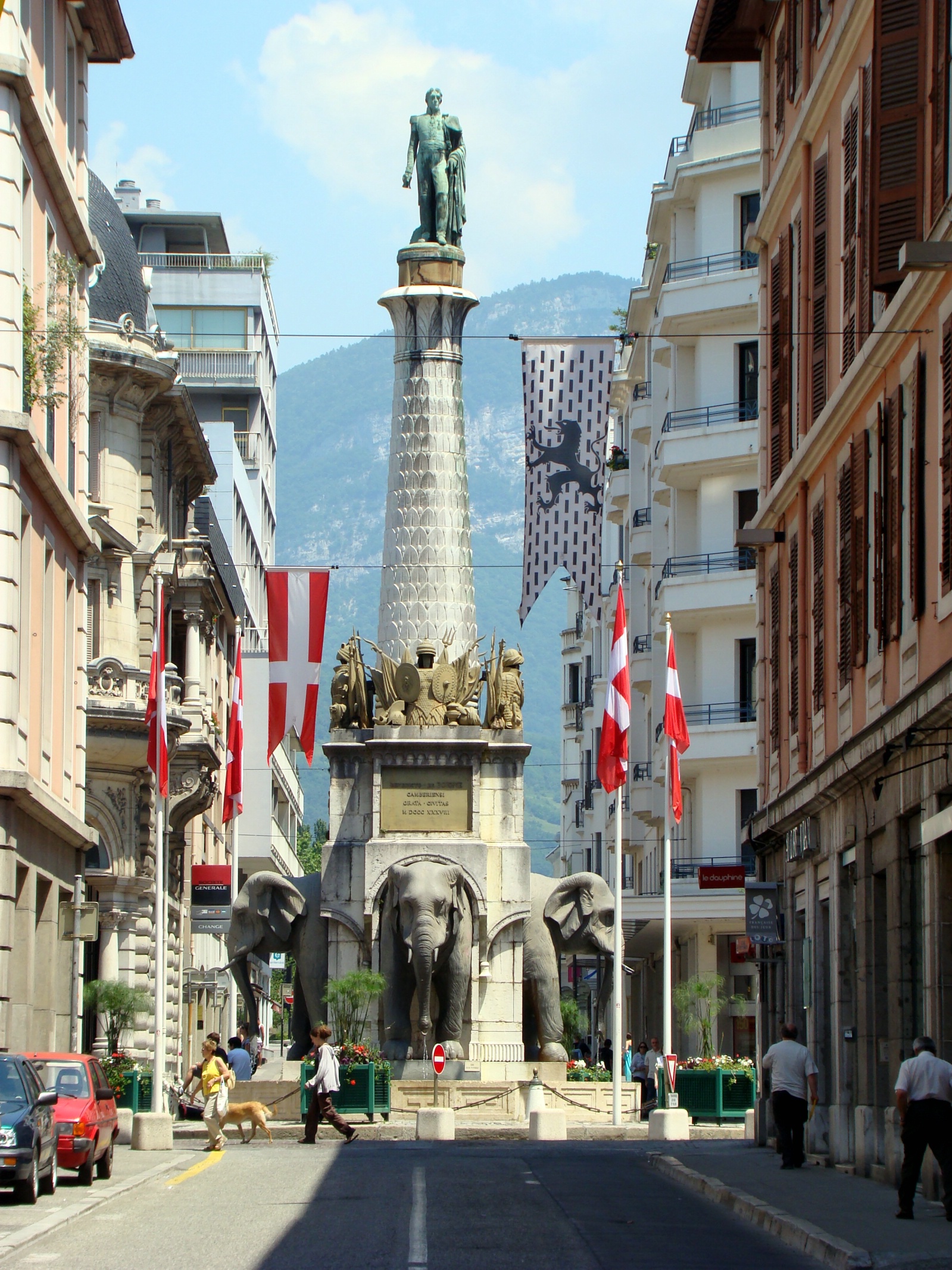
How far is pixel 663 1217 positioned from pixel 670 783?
20.3 m

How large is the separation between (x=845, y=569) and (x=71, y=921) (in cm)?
1244

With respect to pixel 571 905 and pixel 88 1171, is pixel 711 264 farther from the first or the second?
pixel 88 1171

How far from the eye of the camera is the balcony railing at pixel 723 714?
186ft

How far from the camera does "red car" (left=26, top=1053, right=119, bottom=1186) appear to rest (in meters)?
24.8

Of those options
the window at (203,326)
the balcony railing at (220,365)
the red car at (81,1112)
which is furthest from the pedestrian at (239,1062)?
the window at (203,326)

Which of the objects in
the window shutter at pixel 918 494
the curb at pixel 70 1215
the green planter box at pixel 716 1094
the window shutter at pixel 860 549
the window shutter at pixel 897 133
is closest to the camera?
the curb at pixel 70 1215

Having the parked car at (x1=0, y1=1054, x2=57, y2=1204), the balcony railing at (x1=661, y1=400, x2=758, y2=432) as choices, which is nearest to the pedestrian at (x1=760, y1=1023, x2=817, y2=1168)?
the parked car at (x1=0, y1=1054, x2=57, y2=1204)

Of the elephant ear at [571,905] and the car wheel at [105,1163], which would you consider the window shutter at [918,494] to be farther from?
the elephant ear at [571,905]

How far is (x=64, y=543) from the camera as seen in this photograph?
114 ft

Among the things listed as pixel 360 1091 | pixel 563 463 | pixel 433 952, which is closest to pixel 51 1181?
pixel 360 1091

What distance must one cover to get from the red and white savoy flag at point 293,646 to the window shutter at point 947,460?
23106 mm

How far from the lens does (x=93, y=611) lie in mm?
51594

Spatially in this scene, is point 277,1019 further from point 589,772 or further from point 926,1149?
point 926,1149

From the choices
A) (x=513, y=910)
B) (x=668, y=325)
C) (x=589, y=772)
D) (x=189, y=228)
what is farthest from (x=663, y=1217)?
(x=189, y=228)
